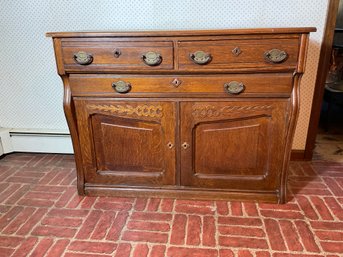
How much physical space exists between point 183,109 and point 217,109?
0.20 meters

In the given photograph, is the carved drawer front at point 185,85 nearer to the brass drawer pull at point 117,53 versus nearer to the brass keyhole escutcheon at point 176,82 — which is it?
the brass keyhole escutcheon at point 176,82

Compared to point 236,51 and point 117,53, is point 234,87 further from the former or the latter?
point 117,53

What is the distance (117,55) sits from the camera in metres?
1.58

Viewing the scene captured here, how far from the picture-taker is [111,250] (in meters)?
1.49

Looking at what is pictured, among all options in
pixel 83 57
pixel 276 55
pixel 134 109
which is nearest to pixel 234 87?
pixel 276 55

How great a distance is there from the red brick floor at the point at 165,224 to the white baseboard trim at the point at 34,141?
0.46m

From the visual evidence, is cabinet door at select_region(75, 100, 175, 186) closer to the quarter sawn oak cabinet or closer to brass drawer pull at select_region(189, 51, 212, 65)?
the quarter sawn oak cabinet

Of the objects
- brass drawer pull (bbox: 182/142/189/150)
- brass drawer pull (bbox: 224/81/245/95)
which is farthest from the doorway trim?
brass drawer pull (bbox: 182/142/189/150)

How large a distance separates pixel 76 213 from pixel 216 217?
89 cm

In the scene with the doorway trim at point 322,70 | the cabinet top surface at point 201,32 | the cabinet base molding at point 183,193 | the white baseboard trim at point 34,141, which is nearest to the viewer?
the cabinet top surface at point 201,32

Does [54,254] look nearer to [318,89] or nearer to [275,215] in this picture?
[275,215]

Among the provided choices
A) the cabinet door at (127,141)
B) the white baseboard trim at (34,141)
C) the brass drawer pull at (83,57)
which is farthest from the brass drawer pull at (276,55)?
the white baseboard trim at (34,141)

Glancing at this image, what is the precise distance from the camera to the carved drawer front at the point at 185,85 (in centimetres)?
157

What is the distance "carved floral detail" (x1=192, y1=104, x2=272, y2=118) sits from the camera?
1624mm
